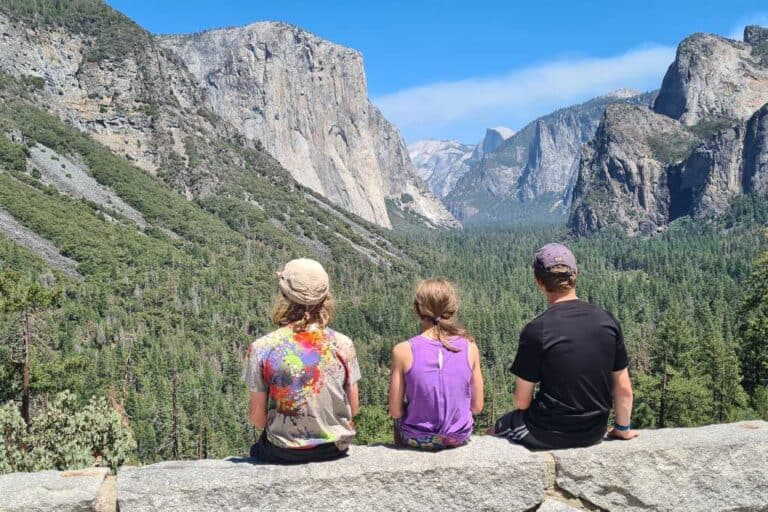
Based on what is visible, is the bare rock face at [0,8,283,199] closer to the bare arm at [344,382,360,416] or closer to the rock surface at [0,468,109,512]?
the rock surface at [0,468,109,512]

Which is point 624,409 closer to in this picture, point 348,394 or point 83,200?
point 348,394

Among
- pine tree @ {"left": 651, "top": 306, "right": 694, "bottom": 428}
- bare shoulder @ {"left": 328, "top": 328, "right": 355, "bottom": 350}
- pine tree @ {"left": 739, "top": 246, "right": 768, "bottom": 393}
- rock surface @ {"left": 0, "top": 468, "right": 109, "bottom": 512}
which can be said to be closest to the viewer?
rock surface @ {"left": 0, "top": 468, "right": 109, "bottom": 512}

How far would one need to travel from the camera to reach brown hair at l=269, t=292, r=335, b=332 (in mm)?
6215

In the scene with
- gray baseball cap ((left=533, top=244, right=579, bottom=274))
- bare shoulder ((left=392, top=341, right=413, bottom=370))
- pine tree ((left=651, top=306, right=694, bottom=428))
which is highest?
gray baseball cap ((left=533, top=244, right=579, bottom=274))

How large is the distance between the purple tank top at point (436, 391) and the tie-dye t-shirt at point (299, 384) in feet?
2.45

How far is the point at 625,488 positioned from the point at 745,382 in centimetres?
4110

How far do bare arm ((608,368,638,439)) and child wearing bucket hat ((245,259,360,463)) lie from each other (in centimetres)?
302

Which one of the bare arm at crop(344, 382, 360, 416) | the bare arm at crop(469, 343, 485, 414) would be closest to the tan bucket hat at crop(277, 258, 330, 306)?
the bare arm at crop(344, 382, 360, 416)

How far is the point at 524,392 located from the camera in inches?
264

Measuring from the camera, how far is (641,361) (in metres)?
77.4

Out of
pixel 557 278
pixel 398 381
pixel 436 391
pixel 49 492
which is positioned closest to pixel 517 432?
pixel 436 391

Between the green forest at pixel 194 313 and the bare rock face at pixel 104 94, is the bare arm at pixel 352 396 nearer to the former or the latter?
the green forest at pixel 194 313

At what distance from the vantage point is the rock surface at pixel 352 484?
18.1 ft

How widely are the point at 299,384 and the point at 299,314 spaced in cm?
71
